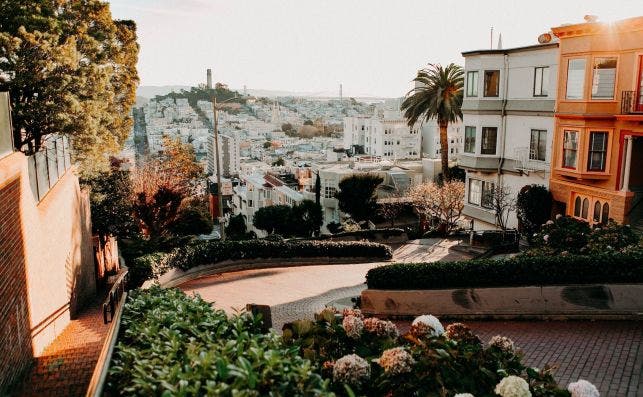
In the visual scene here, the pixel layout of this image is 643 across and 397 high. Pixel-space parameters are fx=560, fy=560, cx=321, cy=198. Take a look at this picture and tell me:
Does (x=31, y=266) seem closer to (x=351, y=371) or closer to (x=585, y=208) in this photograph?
(x=351, y=371)

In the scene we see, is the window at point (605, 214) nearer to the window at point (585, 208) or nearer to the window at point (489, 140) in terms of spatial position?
the window at point (585, 208)

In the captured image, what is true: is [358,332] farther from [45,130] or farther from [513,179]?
[513,179]

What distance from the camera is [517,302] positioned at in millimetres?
12219

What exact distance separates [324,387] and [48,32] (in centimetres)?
1756

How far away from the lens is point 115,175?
25.2 meters

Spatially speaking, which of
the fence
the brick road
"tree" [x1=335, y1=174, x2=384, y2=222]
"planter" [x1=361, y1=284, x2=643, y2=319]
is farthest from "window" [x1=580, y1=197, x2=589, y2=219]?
the fence

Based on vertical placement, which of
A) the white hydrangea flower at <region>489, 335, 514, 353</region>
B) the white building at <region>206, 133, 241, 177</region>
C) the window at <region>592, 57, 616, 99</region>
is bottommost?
the white building at <region>206, 133, 241, 177</region>

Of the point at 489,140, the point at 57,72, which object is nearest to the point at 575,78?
the point at 489,140

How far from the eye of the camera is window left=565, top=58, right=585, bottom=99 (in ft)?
80.9

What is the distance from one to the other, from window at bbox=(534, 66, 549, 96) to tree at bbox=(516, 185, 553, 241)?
494 centimetres

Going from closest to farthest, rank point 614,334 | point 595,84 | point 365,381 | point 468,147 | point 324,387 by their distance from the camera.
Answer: point 324,387 < point 365,381 < point 614,334 < point 595,84 < point 468,147

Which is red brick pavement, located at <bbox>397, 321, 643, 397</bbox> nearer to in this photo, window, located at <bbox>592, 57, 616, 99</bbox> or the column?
the column

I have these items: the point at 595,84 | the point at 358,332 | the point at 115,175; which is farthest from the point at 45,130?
the point at 595,84

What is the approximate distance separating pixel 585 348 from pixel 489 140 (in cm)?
2274
